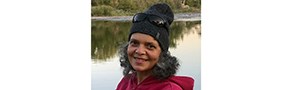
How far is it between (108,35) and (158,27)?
676 mm

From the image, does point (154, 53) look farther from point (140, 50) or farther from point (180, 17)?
point (180, 17)

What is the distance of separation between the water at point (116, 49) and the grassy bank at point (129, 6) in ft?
0.15

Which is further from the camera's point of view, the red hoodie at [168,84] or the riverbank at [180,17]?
the riverbank at [180,17]

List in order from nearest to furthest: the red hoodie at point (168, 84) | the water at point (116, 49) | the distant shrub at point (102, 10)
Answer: the red hoodie at point (168, 84) → the water at point (116, 49) → the distant shrub at point (102, 10)

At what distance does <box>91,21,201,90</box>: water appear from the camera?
5.94 feet

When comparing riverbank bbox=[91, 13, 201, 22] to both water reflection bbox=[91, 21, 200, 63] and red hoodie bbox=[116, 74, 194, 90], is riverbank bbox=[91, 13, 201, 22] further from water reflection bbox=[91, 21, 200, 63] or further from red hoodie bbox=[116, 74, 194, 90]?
red hoodie bbox=[116, 74, 194, 90]

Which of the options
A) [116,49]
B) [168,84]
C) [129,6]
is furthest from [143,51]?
[129,6]

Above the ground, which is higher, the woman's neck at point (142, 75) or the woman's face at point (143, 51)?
the woman's face at point (143, 51)

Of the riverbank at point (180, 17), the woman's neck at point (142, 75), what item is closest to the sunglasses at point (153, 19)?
Answer: the woman's neck at point (142, 75)

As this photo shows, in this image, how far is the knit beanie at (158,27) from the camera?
4.16 ft

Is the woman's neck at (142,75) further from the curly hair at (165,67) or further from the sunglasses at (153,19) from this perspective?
the sunglasses at (153,19)
